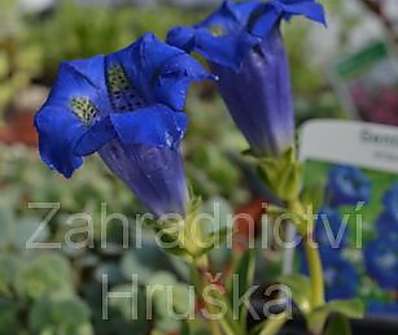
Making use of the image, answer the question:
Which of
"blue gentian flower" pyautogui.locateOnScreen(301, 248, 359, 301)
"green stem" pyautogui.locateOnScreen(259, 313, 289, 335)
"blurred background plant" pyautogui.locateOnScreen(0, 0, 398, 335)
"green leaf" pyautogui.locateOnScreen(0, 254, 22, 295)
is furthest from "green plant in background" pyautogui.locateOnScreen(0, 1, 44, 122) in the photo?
"green stem" pyautogui.locateOnScreen(259, 313, 289, 335)

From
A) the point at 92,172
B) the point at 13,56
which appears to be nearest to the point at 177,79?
the point at 92,172

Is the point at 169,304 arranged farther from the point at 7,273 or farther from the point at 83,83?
the point at 83,83

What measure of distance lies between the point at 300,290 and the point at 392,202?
19cm

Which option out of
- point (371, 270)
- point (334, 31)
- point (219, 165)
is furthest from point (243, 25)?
point (334, 31)

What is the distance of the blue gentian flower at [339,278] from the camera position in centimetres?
86

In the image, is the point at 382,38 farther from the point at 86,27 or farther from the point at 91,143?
the point at 91,143

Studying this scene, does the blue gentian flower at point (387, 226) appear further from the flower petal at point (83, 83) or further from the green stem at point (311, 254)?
the flower petal at point (83, 83)

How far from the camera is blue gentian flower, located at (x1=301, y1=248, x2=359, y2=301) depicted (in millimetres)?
858

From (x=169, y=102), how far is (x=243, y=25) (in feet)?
Answer: 0.45

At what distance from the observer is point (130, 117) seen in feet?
1.80

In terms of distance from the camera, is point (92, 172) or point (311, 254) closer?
point (311, 254)

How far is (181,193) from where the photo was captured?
0.64 meters

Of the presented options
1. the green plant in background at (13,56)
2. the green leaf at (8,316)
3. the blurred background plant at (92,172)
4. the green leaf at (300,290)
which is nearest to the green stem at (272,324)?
the green leaf at (300,290)

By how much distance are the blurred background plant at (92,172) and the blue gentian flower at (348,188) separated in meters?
0.10
